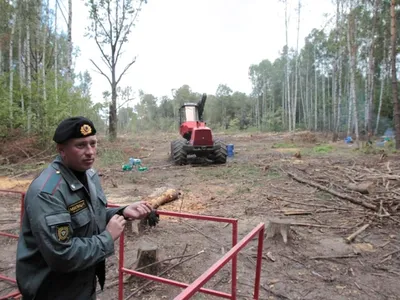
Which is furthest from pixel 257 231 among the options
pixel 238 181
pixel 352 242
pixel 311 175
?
pixel 311 175

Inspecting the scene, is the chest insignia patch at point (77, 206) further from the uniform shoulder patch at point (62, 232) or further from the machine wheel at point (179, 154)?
the machine wheel at point (179, 154)

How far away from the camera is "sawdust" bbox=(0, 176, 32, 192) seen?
8262mm

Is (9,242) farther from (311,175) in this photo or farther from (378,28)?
(378,28)

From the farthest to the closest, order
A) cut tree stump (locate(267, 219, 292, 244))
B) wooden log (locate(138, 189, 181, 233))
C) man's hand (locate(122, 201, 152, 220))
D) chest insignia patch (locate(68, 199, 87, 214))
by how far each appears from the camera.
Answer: wooden log (locate(138, 189, 181, 233)) → cut tree stump (locate(267, 219, 292, 244)) → man's hand (locate(122, 201, 152, 220)) → chest insignia patch (locate(68, 199, 87, 214))

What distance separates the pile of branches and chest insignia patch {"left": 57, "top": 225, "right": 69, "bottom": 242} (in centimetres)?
554

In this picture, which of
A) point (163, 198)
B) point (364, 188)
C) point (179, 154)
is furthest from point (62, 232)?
point (179, 154)

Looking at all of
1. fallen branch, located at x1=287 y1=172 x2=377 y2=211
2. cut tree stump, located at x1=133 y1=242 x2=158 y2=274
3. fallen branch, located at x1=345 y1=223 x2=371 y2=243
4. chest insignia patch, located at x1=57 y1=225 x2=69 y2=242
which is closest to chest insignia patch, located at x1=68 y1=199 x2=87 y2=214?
chest insignia patch, located at x1=57 y1=225 x2=69 y2=242

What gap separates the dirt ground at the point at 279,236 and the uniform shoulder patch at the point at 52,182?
7.21 ft

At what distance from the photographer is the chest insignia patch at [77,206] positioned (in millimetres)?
1582

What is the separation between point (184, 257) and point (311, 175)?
592cm

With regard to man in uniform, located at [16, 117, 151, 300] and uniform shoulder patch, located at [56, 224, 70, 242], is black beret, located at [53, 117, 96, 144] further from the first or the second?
uniform shoulder patch, located at [56, 224, 70, 242]

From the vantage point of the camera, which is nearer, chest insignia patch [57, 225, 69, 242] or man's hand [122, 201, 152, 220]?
chest insignia patch [57, 225, 69, 242]

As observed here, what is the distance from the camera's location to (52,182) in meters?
1.53

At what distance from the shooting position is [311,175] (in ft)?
29.3
